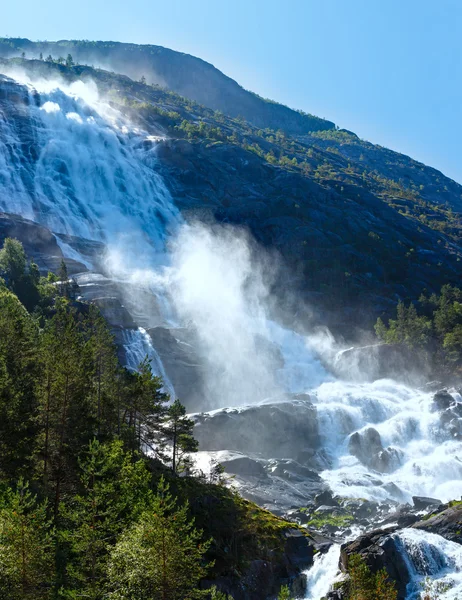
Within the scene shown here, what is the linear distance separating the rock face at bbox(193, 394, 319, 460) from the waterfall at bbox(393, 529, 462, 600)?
112 feet

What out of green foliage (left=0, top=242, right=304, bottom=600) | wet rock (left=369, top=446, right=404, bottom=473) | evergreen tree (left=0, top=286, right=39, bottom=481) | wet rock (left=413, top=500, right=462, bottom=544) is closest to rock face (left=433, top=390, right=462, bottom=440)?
wet rock (left=369, top=446, right=404, bottom=473)

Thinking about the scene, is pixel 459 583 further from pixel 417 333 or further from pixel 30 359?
pixel 417 333

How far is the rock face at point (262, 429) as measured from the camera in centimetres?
7192

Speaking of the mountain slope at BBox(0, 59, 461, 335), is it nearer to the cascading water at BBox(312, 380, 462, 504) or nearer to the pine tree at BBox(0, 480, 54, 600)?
the cascading water at BBox(312, 380, 462, 504)

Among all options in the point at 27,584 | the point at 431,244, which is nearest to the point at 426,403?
the point at 27,584

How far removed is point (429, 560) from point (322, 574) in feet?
25.4

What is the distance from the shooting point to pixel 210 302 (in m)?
115

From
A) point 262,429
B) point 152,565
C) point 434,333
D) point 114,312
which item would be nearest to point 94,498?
point 152,565

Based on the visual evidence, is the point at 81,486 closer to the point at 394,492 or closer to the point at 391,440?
the point at 394,492

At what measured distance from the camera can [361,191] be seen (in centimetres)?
17562

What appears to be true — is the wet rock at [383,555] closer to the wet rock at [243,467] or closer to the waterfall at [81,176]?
the wet rock at [243,467]

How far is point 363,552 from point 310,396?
4752 cm

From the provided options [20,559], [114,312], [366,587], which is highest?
[114,312]

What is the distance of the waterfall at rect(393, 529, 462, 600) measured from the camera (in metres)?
37.1
